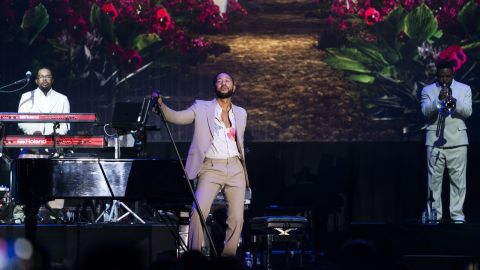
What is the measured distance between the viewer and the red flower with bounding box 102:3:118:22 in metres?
11.6

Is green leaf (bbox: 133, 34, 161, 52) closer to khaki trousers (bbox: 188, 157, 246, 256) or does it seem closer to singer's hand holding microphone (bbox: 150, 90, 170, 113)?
khaki trousers (bbox: 188, 157, 246, 256)

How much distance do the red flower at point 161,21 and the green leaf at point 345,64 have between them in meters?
2.04

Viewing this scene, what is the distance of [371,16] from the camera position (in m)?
11.6

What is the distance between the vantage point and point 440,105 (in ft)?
31.7

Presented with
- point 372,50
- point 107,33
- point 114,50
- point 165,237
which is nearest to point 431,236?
point 165,237

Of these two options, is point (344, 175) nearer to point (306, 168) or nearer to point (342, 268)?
point (306, 168)

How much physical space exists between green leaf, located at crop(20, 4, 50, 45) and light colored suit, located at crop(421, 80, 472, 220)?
486cm

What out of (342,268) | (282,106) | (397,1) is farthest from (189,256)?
(397,1)

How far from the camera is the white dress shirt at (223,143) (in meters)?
7.95

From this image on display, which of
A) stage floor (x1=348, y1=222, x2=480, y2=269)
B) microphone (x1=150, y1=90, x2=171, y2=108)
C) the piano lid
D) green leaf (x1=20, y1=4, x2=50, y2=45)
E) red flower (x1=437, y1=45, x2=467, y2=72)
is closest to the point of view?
microphone (x1=150, y1=90, x2=171, y2=108)

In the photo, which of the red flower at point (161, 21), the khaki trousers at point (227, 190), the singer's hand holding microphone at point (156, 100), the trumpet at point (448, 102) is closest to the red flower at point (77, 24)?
the red flower at point (161, 21)

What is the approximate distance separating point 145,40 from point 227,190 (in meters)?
4.29

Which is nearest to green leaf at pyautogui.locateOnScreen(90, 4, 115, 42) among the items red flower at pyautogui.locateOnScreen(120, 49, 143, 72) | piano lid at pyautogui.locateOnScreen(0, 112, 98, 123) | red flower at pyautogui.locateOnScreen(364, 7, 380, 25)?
red flower at pyautogui.locateOnScreen(120, 49, 143, 72)

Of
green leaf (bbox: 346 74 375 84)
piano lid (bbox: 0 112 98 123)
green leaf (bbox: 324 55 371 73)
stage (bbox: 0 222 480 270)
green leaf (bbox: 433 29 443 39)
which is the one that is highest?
green leaf (bbox: 433 29 443 39)
